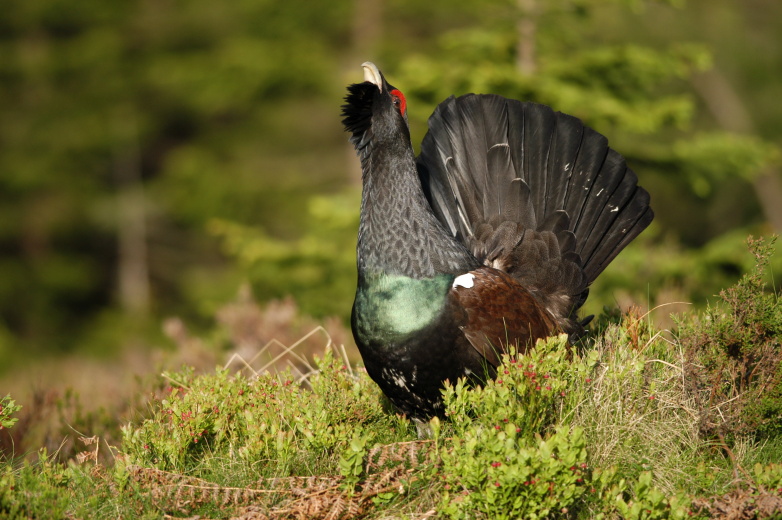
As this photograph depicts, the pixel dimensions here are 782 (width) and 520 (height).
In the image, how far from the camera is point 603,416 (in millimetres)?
3576

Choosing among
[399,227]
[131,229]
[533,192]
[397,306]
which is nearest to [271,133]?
[131,229]

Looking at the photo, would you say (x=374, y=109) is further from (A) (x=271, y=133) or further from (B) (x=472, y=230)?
(A) (x=271, y=133)

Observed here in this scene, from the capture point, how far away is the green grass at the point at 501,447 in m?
3.03

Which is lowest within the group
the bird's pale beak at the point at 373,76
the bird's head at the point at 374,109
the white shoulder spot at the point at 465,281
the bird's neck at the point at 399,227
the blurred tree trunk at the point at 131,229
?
the blurred tree trunk at the point at 131,229

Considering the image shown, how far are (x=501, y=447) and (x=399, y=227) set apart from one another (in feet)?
4.60

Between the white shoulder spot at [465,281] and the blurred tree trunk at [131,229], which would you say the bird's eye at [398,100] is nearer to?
the white shoulder spot at [465,281]

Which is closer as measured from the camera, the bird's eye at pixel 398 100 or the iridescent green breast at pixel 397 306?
the iridescent green breast at pixel 397 306

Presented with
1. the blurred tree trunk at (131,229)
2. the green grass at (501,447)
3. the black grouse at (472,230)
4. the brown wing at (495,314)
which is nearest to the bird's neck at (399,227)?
the black grouse at (472,230)

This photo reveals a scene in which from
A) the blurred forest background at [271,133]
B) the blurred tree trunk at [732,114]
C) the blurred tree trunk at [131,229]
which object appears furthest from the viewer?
the blurred tree trunk at [131,229]

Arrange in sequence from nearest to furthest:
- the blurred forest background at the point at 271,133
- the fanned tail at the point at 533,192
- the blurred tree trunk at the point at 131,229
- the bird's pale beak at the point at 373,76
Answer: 1. the bird's pale beak at the point at 373,76
2. the fanned tail at the point at 533,192
3. the blurred forest background at the point at 271,133
4. the blurred tree trunk at the point at 131,229

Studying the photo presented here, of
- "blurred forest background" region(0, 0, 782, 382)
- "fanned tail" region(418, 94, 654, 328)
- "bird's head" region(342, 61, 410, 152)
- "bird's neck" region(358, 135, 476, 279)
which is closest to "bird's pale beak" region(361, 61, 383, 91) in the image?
"bird's head" region(342, 61, 410, 152)

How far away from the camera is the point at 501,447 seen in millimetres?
2963

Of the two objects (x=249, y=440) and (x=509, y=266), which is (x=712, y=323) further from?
(x=249, y=440)

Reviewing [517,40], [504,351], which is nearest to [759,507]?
[504,351]
